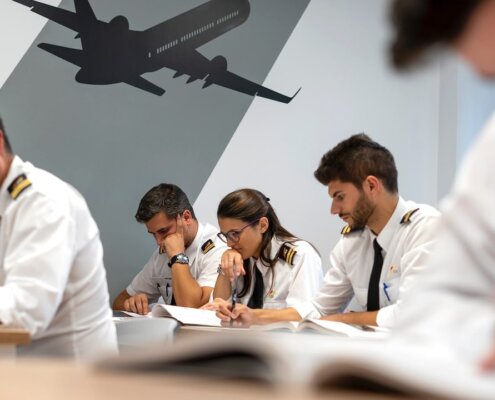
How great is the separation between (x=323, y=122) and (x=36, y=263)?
3.60m

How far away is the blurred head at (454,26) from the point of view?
0.91m

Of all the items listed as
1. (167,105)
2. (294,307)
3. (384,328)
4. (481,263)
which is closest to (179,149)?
(167,105)

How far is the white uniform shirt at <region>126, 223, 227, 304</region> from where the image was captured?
15.1 feet

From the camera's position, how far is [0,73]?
4.81m

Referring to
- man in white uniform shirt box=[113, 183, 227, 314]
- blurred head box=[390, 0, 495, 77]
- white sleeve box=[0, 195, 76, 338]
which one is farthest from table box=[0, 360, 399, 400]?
man in white uniform shirt box=[113, 183, 227, 314]

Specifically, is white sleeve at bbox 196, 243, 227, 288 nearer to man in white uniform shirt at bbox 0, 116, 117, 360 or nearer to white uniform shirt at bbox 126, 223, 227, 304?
white uniform shirt at bbox 126, 223, 227, 304

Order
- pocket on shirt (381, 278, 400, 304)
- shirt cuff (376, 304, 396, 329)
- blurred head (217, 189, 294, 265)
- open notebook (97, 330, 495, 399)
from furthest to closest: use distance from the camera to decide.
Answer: blurred head (217, 189, 294, 265) → pocket on shirt (381, 278, 400, 304) → shirt cuff (376, 304, 396, 329) → open notebook (97, 330, 495, 399)

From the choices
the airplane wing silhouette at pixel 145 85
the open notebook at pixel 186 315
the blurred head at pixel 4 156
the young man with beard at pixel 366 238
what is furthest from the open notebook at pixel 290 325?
the airplane wing silhouette at pixel 145 85

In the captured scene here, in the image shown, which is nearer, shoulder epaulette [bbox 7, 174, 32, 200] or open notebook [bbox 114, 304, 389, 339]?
shoulder epaulette [bbox 7, 174, 32, 200]

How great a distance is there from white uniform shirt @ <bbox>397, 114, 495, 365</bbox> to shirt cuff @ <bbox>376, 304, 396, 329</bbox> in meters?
2.00

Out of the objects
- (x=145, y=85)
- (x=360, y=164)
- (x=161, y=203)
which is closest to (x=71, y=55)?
(x=145, y=85)

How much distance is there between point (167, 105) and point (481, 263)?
170 inches

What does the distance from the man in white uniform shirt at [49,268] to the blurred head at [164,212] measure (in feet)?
6.87

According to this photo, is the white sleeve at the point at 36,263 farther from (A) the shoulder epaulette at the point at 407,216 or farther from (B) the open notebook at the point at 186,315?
(A) the shoulder epaulette at the point at 407,216
